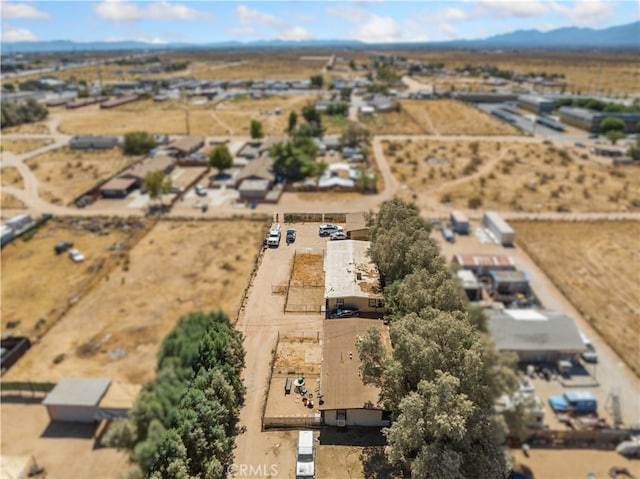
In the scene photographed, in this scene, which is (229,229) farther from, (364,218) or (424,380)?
(424,380)

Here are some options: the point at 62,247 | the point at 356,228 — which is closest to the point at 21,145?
the point at 62,247

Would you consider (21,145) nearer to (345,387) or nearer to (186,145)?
(186,145)

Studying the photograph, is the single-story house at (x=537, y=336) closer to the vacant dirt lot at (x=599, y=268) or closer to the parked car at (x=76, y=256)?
the vacant dirt lot at (x=599, y=268)

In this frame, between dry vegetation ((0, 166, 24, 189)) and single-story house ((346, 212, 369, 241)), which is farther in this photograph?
dry vegetation ((0, 166, 24, 189))

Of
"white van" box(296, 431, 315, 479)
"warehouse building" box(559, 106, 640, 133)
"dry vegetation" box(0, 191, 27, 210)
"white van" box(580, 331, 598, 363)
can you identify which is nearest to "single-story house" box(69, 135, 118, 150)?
"dry vegetation" box(0, 191, 27, 210)

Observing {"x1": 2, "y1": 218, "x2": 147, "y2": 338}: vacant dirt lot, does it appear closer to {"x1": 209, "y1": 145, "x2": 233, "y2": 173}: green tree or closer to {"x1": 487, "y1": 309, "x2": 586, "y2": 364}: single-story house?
{"x1": 209, "y1": 145, "x2": 233, "y2": 173}: green tree

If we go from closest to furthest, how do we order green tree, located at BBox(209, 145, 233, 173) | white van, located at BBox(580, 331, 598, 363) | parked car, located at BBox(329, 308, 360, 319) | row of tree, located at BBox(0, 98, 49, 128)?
parked car, located at BBox(329, 308, 360, 319), white van, located at BBox(580, 331, 598, 363), green tree, located at BBox(209, 145, 233, 173), row of tree, located at BBox(0, 98, 49, 128)

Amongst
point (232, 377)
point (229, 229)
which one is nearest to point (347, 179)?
point (229, 229)
